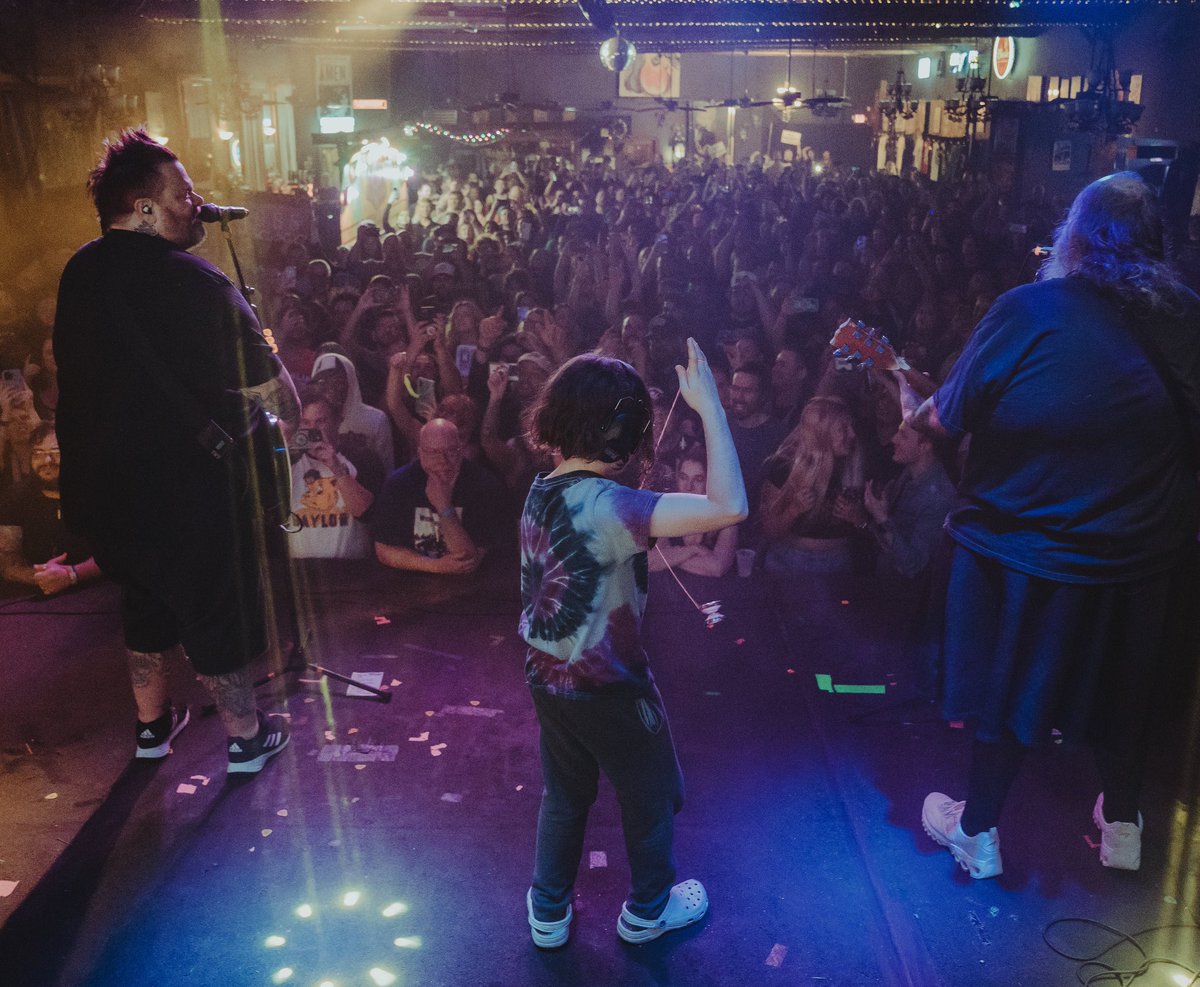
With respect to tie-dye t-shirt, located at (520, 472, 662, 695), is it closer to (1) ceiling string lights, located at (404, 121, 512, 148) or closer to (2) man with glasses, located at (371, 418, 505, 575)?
(2) man with glasses, located at (371, 418, 505, 575)

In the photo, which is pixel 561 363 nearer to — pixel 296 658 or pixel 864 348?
pixel 296 658

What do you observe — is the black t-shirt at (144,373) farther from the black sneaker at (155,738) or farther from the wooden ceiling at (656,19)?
the wooden ceiling at (656,19)

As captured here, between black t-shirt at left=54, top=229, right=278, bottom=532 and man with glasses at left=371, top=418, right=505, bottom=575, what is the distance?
177cm

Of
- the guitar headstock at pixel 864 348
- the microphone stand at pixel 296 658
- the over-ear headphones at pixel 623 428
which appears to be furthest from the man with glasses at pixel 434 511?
the over-ear headphones at pixel 623 428

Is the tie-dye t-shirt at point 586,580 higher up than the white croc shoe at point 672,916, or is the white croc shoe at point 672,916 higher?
the tie-dye t-shirt at point 586,580

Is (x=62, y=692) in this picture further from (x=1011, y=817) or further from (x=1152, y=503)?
(x=1152, y=503)

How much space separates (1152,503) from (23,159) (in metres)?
A: 9.20

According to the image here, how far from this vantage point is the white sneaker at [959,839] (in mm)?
2664

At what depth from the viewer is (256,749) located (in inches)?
125

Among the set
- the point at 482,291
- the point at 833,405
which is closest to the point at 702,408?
the point at 833,405

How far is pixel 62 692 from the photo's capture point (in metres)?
3.71

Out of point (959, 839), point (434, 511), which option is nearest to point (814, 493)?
point (434, 511)

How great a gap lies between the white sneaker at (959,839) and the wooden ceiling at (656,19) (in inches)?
380

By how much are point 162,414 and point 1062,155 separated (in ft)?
44.4
